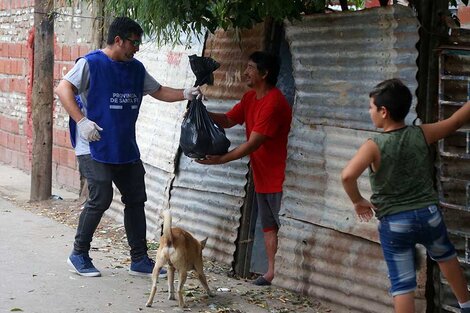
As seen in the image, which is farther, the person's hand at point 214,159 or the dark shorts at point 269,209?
the dark shorts at point 269,209

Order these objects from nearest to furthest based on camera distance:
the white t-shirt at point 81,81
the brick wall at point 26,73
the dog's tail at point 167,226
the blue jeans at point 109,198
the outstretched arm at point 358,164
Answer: the outstretched arm at point 358,164
the dog's tail at point 167,226
the white t-shirt at point 81,81
the blue jeans at point 109,198
the brick wall at point 26,73

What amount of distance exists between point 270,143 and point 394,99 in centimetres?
219

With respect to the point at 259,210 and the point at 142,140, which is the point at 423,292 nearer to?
the point at 259,210

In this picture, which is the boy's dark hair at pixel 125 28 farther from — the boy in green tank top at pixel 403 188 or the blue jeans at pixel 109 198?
the boy in green tank top at pixel 403 188

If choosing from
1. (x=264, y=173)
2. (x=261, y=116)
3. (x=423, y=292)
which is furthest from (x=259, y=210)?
(x=423, y=292)

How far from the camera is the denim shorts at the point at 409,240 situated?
5.07 m

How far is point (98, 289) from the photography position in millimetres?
7004

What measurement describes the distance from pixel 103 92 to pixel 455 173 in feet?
9.53

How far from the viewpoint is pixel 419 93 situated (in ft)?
19.2

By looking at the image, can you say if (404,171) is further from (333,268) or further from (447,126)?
(333,268)

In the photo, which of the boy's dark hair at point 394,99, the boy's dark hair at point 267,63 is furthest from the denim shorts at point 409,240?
the boy's dark hair at point 267,63

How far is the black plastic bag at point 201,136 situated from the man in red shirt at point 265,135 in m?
0.11

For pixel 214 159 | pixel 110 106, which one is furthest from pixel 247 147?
pixel 110 106

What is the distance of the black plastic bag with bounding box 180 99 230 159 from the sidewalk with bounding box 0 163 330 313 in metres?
1.10
